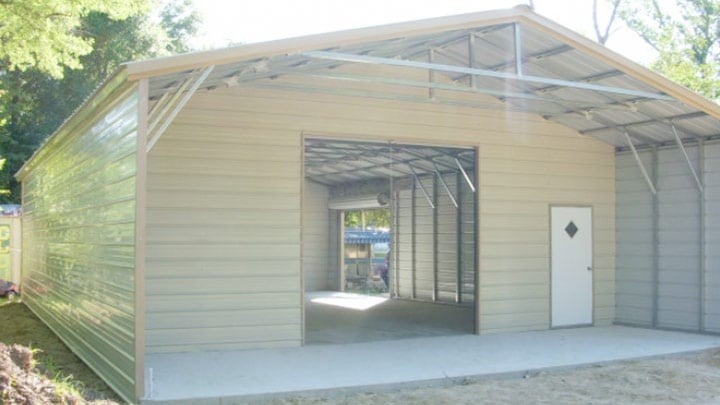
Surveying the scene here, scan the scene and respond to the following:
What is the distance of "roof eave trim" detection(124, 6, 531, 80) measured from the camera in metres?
5.62

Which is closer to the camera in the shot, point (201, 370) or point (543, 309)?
point (201, 370)

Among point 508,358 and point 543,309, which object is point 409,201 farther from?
point 508,358

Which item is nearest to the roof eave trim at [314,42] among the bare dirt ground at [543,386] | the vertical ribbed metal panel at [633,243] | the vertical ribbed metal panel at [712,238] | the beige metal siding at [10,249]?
the bare dirt ground at [543,386]

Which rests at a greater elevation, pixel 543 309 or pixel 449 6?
pixel 449 6

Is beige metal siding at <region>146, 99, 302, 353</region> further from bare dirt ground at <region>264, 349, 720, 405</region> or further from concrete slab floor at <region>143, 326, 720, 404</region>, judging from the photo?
bare dirt ground at <region>264, 349, 720, 405</region>

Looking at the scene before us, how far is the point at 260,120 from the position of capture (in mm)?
8367

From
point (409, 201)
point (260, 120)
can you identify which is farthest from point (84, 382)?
point (409, 201)

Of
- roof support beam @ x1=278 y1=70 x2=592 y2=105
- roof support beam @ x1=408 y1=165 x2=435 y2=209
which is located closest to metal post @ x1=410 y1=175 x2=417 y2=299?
roof support beam @ x1=408 y1=165 x2=435 y2=209

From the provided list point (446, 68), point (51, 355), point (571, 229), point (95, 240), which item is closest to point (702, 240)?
point (571, 229)

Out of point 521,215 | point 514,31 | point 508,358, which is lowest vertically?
point 508,358

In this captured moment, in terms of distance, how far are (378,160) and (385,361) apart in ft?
23.6

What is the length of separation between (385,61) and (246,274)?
9.76 feet

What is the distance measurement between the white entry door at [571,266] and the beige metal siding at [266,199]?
1.38 feet

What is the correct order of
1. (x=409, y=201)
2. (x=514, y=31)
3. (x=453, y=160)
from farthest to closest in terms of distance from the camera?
(x=409, y=201) → (x=453, y=160) → (x=514, y=31)
